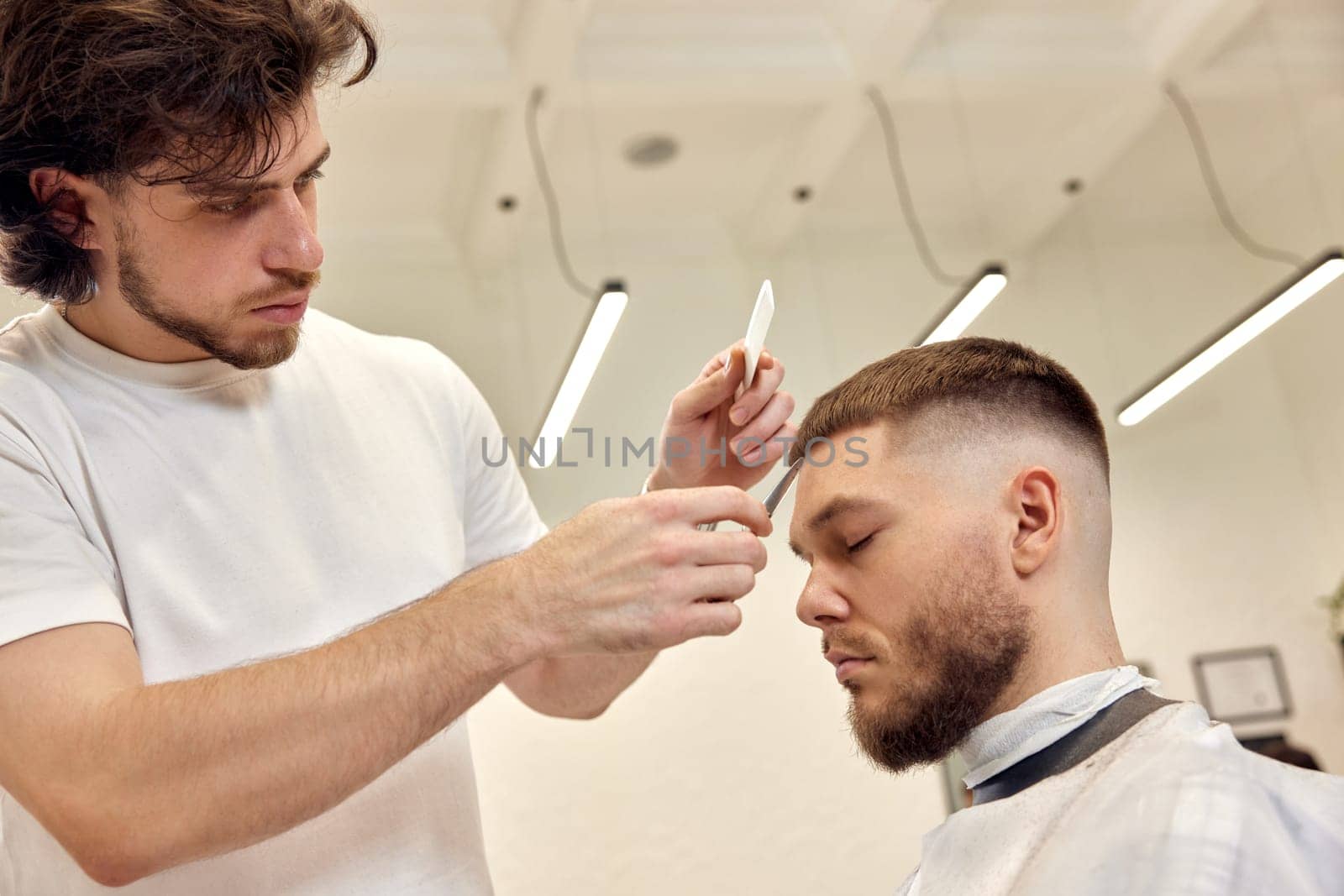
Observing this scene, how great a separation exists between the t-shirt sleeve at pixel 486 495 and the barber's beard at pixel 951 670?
642mm

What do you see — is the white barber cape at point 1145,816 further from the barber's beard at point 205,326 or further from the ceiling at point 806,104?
the ceiling at point 806,104

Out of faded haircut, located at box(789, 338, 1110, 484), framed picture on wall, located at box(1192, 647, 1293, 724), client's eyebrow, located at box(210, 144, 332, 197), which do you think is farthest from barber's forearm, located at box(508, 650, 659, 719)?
framed picture on wall, located at box(1192, 647, 1293, 724)

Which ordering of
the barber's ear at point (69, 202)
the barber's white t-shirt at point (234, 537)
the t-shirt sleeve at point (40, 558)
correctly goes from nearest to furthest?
the t-shirt sleeve at point (40, 558), the barber's white t-shirt at point (234, 537), the barber's ear at point (69, 202)

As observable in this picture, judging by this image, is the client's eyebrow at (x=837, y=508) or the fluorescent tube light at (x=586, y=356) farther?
the fluorescent tube light at (x=586, y=356)

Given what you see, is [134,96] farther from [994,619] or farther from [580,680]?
[994,619]

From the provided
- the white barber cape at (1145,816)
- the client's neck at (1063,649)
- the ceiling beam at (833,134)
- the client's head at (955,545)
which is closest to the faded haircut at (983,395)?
the client's head at (955,545)

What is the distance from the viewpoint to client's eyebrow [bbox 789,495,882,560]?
1.58 m

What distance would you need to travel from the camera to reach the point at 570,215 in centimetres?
653

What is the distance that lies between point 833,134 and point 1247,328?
Result: 7.18 ft

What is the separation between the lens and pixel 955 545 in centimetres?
153

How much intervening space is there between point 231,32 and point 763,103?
447 cm

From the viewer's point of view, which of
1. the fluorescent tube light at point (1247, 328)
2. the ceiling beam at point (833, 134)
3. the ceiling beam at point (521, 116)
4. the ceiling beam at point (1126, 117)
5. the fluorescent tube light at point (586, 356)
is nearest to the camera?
the fluorescent tube light at point (586, 356)

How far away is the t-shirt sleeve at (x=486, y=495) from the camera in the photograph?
1.83 metres

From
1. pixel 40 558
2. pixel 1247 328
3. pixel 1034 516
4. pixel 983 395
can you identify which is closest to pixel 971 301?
pixel 1247 328
